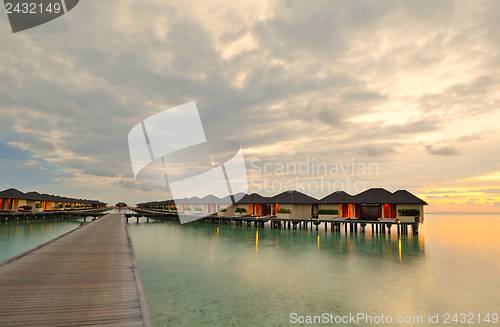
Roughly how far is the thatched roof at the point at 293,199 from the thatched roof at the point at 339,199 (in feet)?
6.73

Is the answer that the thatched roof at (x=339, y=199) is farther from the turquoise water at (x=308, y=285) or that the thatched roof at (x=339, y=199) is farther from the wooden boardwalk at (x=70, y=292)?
the wooden boardwalk at (x=70, y=292)

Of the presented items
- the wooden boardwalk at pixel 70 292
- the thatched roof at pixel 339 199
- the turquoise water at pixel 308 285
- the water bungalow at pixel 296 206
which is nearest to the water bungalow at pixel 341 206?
the thatched roof at pixel 339 199

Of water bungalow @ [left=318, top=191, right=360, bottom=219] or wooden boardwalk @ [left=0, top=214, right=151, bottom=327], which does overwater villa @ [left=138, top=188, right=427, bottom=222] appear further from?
wooden boardwalk @ [left=0, top=214, right=151, bottom=327]

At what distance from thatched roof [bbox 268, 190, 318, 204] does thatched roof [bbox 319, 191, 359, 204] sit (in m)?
2.05

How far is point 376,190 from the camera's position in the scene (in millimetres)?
38906

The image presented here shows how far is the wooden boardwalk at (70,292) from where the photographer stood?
Result: 233 inches

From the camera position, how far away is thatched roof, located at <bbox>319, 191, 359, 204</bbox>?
1495 inches

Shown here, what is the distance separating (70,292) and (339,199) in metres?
36.3

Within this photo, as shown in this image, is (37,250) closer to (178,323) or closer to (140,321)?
(178,323)

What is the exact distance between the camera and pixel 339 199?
127ft

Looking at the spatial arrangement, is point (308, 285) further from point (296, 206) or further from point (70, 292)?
point (296, 206)

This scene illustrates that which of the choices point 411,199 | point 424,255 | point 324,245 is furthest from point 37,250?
point 411,199

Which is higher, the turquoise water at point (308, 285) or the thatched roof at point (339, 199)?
the thatched roof at point (339, 199)

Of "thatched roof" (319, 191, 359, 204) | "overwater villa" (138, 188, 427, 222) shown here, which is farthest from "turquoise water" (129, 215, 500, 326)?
"thatched roof" (319, 191, 359, 204)
